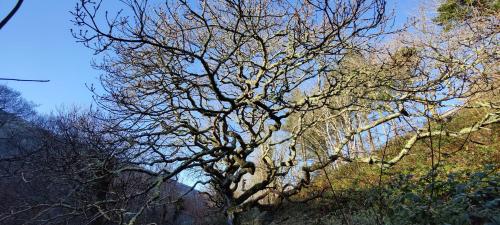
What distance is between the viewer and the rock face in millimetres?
6977

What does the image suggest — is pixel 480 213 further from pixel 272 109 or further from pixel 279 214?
pixel 279 214

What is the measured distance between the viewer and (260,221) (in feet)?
28.8

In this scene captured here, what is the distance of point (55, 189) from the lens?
38.2 feet

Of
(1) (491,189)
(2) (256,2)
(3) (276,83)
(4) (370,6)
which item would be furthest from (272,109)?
(1) (491,189)

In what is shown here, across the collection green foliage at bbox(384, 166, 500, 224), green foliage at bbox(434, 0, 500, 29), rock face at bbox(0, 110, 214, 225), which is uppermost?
green foliage at bbox(434, 0, 500, 29)

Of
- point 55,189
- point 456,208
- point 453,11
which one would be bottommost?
point 456,208

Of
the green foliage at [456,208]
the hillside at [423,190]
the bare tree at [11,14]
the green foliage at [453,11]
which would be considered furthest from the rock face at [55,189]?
the green foliage at [453,11]

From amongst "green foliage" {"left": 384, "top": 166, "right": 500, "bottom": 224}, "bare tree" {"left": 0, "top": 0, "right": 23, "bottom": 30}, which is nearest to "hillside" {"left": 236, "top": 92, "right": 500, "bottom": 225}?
"green foliage" {"left": 384, "top": 166, "right": 500, "bottom": 224}

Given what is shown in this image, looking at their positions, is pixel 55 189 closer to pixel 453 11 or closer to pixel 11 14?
pixel 11 14

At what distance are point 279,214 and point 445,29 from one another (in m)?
9.01

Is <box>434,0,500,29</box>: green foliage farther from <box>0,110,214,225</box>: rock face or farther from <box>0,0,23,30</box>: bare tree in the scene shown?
<box>0,0,23,30</box>: bare tree

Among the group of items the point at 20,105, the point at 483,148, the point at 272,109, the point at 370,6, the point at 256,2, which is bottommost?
the point at 483,148

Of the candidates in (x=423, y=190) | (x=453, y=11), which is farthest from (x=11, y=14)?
(x=453, y=11)

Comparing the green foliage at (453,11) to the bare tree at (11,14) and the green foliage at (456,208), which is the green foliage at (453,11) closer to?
the green foliage at (456,208)
